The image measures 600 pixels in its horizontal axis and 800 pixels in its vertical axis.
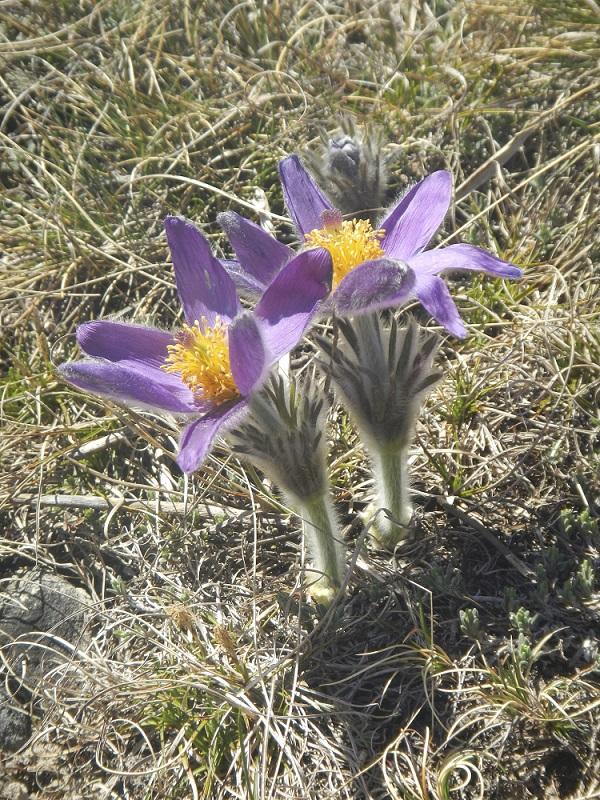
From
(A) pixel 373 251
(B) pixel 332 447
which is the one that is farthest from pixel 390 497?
(A) pixel 373 251

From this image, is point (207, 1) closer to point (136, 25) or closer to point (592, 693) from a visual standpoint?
point (136, 25)

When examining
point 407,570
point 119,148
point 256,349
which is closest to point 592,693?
point 407,570

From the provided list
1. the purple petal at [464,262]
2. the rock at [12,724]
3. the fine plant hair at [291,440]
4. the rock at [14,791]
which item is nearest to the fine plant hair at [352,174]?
the purple petal at [464,262]

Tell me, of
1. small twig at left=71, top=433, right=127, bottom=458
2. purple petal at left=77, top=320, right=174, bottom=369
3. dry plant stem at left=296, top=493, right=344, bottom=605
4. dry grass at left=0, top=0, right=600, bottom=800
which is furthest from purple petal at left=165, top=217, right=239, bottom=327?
small twig at left=71, top=433, right=127, bottom=458

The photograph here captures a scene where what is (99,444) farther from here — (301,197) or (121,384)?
(301,197)

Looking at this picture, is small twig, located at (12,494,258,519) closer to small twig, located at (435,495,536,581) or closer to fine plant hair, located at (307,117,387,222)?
small twig, located at (435,495,536,581)

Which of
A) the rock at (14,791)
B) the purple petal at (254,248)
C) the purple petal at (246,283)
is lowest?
the rock at (14,791)

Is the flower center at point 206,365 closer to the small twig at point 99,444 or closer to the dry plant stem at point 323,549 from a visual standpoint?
the dry plant stem at point 323,549
